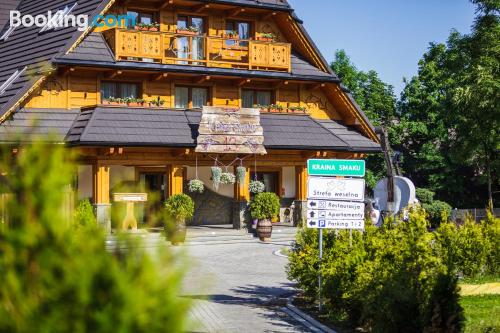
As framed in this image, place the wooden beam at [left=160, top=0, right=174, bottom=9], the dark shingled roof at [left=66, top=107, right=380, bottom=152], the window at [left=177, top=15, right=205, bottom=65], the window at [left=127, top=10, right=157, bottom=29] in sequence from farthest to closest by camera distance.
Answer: the window at [left=127, top=10, right=157, bottom=29]
the window at [left=177, top=15, right=205, bottom=65]
the wooden beam at [left=160, top=0, right=174, bottom=9]
the dark shingled roof at [left=66, top=107, right=380, bottom=152]

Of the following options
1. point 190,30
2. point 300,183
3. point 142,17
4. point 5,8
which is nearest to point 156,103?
point 190,30

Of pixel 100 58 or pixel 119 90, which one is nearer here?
pixel 100 58

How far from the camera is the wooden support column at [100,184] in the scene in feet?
78.3

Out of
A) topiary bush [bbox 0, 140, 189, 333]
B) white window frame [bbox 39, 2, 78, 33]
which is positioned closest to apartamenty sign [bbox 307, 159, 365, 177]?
topiary bush [bbox 0, 140, 189, 333]

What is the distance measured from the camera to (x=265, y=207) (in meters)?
25.0

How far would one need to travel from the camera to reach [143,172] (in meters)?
27.9

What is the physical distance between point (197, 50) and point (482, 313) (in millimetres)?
17455

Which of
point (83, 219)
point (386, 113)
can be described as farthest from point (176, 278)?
point (386, 113)

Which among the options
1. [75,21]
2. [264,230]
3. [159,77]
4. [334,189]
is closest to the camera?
[334,189]

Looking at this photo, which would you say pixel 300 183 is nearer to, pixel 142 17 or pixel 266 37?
pixel 266 37

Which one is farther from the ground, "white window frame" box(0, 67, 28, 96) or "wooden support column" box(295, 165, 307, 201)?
"white window frame" box(0, 67, 28, 96)

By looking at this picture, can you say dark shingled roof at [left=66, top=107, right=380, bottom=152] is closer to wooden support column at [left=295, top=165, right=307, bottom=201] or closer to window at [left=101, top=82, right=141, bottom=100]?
window at [left=101, top=82, right=141, bottom=100]

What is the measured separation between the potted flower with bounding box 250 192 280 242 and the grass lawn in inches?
467

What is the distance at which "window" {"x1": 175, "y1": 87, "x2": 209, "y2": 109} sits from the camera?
27219 mm
